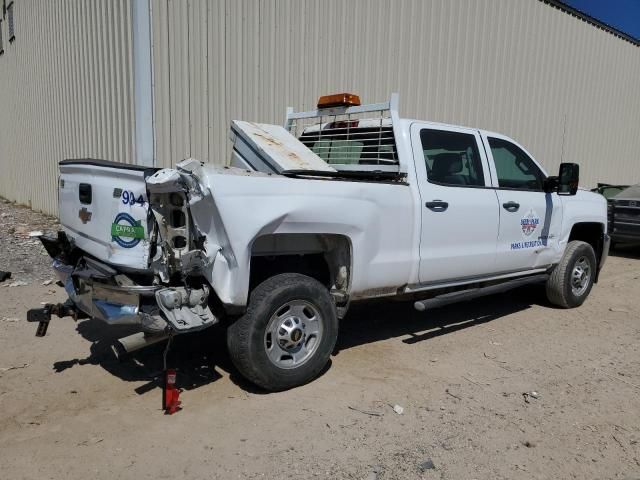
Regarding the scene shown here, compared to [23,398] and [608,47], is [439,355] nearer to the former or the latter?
[23,398]

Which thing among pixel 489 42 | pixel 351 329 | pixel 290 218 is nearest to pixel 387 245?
pixel 290 218

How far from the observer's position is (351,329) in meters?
5.55

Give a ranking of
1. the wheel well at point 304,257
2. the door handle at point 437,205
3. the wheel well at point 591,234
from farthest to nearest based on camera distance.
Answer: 1. the wheel well at point 591,234
2. the door handle at point 437,205
3. the wheel well at point 304,257

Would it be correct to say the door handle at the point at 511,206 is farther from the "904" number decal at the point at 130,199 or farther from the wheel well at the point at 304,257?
the "904" number decal at the point at 130,199

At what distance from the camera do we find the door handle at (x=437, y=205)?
4595 mm

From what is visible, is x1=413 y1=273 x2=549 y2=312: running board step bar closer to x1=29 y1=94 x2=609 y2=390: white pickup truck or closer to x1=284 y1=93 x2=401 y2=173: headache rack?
x1=29 y1=94 x2=609 y2=390: white pickup truck

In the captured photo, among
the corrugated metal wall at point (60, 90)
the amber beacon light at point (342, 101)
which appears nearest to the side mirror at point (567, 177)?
the amber beacon light at point (342, 101)

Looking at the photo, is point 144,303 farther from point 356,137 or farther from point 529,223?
point 529,223

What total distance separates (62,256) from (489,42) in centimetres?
1132

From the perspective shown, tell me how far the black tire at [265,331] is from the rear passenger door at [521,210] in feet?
7.26

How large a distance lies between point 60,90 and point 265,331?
9.46 m

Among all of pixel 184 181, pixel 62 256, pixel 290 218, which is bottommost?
pixel 62 256

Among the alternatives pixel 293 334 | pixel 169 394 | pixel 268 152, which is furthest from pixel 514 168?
pixel 169 394

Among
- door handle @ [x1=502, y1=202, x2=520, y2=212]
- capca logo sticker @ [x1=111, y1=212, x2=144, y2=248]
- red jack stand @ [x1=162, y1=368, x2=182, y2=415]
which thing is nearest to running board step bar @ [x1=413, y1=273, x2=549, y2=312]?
door handle @ [x1=502, y1=202, x2=520, y2=212]
